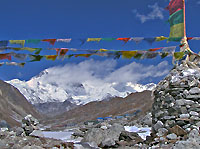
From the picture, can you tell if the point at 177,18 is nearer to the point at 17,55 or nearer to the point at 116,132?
the point at 116,132

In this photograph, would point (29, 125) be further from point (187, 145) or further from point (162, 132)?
point (187, 145)

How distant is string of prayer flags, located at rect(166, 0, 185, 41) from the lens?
1054cm

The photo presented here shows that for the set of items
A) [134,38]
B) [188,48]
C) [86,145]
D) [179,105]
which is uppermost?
[134,38]

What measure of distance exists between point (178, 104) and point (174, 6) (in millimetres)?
4972

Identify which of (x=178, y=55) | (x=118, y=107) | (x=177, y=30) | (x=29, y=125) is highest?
(x=177, y=30)

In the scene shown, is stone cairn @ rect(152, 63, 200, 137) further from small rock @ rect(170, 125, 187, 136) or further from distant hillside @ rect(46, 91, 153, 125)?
distant hillside @ rect(46, 91, 153, 125)

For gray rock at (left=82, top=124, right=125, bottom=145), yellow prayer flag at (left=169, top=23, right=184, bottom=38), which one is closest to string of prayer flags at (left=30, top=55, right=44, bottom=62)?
gray rock at (left=82, top=124, right=125, bottom=145)

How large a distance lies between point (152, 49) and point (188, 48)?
1.60 meters

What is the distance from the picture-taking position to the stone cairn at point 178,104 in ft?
25.7

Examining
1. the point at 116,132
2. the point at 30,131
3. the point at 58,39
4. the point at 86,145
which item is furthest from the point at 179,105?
the point at 30,131

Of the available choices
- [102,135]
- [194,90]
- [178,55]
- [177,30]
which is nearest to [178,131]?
[194,90]

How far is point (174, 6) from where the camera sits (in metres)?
Result: 11.0

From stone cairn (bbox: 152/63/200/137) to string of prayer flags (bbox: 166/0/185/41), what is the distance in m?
1.94

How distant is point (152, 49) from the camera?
11125mm
